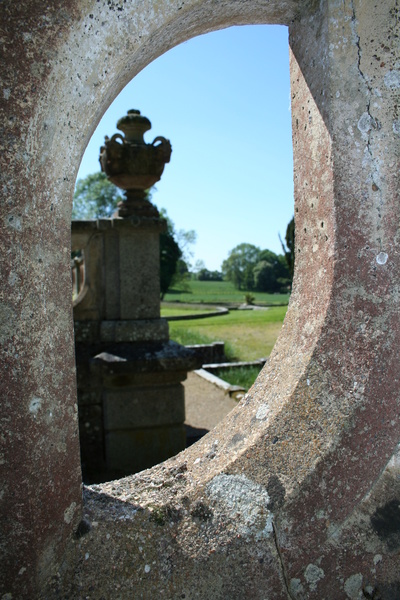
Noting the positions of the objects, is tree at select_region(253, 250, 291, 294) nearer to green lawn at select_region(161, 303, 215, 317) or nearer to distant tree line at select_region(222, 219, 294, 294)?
distant tree line at select_region(222, 219, 294, 294)

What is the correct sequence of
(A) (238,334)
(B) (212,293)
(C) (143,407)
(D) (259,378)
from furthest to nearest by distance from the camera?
1. (B) (212,293)
2. (A) (238,334)
3. (C) (143,407)
4. (D) (259,378)

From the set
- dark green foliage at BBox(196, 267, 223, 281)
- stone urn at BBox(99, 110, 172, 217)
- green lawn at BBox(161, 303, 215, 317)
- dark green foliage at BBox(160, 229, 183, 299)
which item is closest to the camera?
stone urn at BBox(99, 110, 172, 217)

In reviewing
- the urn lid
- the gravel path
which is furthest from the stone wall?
the gravel path

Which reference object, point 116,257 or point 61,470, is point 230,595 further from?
point 116,257

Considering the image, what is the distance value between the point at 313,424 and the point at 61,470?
0.82m

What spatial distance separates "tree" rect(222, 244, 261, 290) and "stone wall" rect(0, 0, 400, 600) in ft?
207

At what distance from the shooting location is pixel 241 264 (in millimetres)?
74625

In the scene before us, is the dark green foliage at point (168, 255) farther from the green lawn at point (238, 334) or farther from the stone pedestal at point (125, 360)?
the stone pedestal at point (125, 360)

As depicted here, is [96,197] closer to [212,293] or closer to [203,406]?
[212,293]

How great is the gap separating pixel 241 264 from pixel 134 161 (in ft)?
226

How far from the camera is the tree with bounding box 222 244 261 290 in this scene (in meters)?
67.4

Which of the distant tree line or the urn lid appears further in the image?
the distant tree line

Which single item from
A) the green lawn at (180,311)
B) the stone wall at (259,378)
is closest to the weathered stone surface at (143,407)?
the stone wall at (259,378)

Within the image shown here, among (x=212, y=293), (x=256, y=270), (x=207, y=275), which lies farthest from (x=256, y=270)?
(x=207, y=275)
